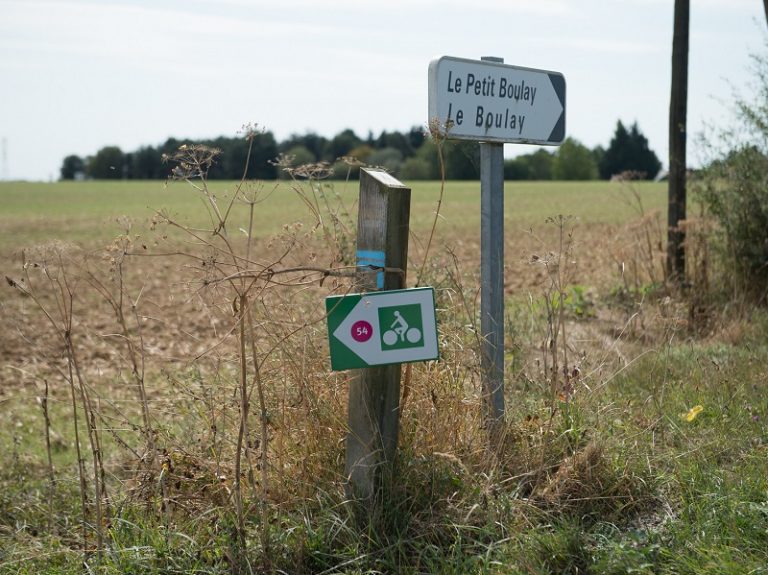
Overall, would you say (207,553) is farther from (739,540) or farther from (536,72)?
(536,72)

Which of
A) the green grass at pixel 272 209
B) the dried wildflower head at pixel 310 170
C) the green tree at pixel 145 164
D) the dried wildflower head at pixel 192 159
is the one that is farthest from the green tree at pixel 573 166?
the dried wildflower head at pixel 192 159

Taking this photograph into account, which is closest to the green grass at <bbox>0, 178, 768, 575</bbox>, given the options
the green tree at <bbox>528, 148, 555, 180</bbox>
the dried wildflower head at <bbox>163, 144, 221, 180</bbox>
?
the dried wildflower head at <bbox>163, 144, 221, 180</bbox>

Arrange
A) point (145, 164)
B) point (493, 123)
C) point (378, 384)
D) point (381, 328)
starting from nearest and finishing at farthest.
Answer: point (381, 328) → point (378, 384) → point (493, 123) → point (145, 164)

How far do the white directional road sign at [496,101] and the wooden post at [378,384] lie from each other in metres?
0.49

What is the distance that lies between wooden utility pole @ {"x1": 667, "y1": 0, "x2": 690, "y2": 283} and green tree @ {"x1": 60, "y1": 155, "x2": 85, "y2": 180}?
120 m

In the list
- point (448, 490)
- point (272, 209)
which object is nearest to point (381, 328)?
point (448, 490)

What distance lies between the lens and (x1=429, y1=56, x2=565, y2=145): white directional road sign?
3.94 metres

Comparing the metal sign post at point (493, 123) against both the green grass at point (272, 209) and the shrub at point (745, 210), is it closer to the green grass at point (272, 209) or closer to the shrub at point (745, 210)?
the shrub at point (745, 210)

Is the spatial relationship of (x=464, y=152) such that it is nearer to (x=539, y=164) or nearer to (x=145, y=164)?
(x=539, y=164)

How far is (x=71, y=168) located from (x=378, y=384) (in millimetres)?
127660

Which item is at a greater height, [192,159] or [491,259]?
[192,159]

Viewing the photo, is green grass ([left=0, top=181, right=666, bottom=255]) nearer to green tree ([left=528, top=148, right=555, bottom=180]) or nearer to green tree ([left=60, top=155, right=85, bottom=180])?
green tree ([left=528, top=148, right=555, bottom=180])

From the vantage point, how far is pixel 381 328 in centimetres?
353

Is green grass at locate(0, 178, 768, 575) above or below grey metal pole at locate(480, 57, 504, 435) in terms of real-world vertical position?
below
